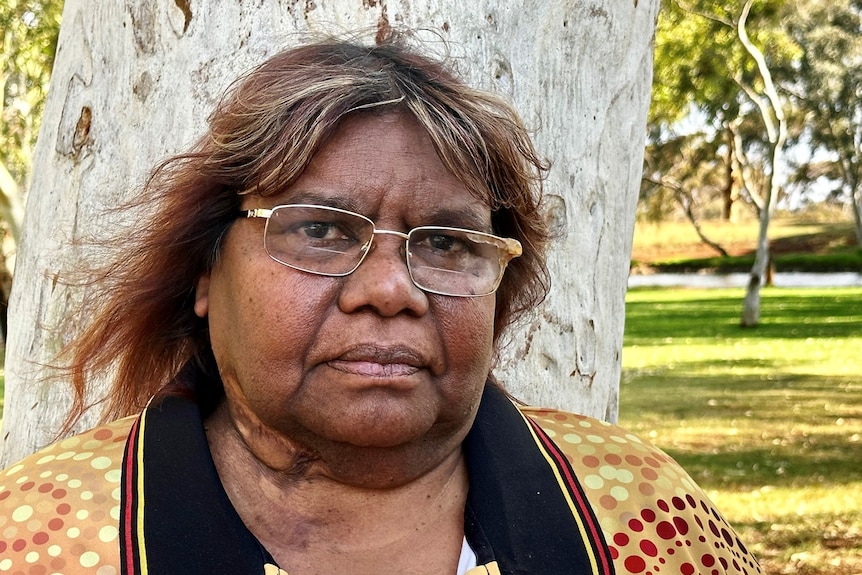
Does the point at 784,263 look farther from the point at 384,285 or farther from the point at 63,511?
the point at 63,511

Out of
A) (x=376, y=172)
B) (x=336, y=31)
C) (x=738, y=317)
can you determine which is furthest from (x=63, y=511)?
(x=738, y=317)

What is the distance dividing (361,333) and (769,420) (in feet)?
29.4

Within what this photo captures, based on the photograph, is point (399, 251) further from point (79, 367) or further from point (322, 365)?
point (79, 367)

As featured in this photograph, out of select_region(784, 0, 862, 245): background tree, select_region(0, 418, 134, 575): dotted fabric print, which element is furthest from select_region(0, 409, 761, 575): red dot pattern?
select_region(784, 0, 862, 245): background tree

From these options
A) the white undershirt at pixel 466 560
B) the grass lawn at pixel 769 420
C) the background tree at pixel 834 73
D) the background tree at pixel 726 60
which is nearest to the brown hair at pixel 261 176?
the white undershirt at pixel 466 560

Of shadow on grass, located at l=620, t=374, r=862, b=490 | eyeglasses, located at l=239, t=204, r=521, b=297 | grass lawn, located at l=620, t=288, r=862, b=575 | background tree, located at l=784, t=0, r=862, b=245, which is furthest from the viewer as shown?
background tree, located at l=784, t=0, r=862, b=245

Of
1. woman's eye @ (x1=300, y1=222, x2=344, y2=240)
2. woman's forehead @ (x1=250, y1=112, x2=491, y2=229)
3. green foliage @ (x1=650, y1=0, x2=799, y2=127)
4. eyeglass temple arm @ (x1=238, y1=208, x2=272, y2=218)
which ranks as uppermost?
green foliage @ (x1=650, y1=0, x2=799, y2=127)

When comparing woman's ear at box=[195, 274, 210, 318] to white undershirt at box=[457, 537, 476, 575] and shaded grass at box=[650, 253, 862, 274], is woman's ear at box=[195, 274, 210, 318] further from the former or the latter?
shaded grass at box=[650, 253, 862, 274]

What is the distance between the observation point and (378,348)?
1.72 metres

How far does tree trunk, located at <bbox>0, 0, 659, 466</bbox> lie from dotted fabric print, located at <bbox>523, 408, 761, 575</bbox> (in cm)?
56

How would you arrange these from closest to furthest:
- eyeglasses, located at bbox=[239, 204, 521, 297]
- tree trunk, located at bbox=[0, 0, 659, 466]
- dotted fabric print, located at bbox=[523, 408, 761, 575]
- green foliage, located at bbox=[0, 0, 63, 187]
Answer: eyeglasses, located at bbox=[239, 204, 521, 297] → dotted fabric print, located at bbox=[523, 408, 761, 575] → tree trunk, located at bbox=[0, 0, 659, 466] → green foliage, located at bbox=[0, 0, 63, 187]

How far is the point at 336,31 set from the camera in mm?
2381

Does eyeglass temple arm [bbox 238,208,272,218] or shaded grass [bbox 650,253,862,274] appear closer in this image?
eyeglass temple arm [bbox 238,208,272,218]

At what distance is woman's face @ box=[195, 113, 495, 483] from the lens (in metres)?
1.74
